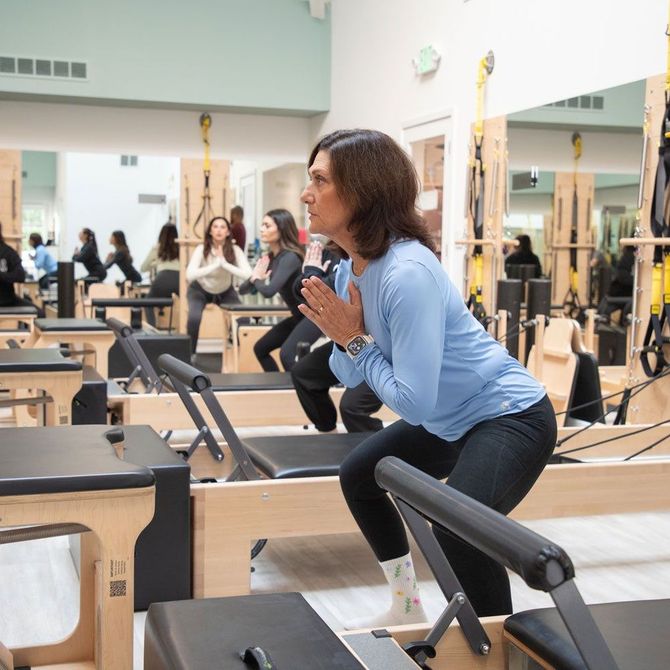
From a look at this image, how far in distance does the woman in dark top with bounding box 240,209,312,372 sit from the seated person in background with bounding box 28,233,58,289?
625 centimetres

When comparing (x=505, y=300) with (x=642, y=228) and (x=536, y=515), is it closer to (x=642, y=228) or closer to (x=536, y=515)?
(x=642, y=228)

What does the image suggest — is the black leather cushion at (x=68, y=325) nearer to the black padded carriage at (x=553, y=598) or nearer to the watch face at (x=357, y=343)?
the watch face at (x=357, y=343)

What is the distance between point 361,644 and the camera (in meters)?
1.60

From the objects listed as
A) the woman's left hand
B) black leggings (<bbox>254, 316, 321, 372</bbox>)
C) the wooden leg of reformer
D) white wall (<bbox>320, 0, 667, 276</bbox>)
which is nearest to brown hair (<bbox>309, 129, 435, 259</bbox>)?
the woman's left hand

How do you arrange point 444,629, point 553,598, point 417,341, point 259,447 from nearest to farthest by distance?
point 553,598
point 444,629
point 417,341
point 259,447

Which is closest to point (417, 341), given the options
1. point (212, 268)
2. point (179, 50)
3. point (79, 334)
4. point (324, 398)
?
point (324, 398)

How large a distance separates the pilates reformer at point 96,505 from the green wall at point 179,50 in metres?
8.17

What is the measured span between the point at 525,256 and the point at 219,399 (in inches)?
121

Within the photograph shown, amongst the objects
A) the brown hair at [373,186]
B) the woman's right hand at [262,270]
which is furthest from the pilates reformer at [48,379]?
the woman's right hand at [262,270]

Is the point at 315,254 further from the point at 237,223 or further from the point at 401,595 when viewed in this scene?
the point at 237,223

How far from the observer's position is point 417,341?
71.7 inches

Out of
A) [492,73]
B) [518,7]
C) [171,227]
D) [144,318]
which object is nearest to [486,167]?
[492,73]

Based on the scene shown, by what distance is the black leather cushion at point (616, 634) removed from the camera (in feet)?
4.75

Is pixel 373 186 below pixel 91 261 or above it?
above
